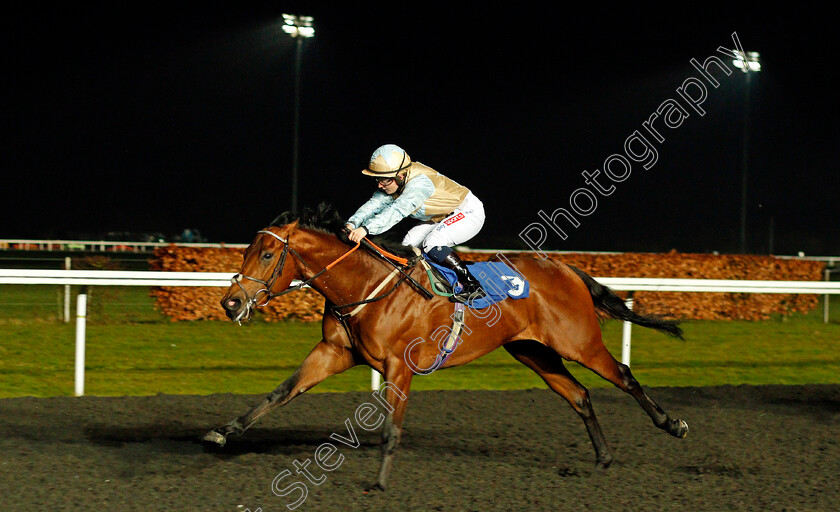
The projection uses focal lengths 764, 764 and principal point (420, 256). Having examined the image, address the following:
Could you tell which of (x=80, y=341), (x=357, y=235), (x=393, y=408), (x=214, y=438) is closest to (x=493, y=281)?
(x=357, y=235)

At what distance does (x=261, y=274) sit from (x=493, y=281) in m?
1.37

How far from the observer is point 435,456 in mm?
4418

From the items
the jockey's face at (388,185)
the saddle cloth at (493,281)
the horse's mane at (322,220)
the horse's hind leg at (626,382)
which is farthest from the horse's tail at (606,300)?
the horse's mane at (322,220)

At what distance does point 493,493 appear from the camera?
3662 millimetres

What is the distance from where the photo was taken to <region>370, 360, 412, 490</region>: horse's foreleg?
3.78 metres

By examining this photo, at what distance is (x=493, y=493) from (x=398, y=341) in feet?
2.98

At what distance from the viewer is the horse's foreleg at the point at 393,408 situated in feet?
12.4

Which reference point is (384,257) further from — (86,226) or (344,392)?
(86,226)

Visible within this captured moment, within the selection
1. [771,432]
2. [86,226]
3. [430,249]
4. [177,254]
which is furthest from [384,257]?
[86,226]

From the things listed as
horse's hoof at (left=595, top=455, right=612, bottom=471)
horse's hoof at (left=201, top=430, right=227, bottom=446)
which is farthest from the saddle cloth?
horse's hoof at (left=201, top=430, right=227, bottom=446)

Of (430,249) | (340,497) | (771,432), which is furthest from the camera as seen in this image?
(771,432)

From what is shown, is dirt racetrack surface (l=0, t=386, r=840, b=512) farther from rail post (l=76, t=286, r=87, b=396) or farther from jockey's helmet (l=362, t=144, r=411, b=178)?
jockey's helmet (l=362, t=144, r=411, b=178)

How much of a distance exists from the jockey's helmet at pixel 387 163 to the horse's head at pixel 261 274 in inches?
22.6

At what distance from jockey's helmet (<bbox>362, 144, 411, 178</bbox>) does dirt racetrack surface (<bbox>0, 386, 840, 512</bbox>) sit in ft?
5.24
